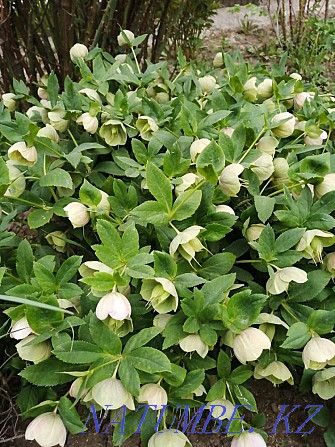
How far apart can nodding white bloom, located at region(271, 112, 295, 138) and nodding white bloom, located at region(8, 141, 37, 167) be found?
0.51 meters

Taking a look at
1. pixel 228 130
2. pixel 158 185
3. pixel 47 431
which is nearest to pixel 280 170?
pixel 228 130

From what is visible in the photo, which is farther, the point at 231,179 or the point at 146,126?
the point at 146,126

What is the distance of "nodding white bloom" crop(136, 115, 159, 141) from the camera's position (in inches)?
39.5

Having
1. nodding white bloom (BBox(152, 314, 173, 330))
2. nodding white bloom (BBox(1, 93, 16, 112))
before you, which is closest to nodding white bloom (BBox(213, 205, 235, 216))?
nodding white bloom (BBox(152, 314, 173, 330))

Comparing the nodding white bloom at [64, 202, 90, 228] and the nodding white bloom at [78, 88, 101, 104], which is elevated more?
the nodding white bloom at [78, 88, 101, 104]

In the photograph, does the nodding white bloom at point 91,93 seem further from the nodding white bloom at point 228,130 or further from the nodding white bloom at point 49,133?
the nodding white bloom at point 228,130

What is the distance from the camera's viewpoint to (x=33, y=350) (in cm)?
74

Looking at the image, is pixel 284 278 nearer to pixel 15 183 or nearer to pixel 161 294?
pixel 161 294

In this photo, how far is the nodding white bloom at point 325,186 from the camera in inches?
33.2

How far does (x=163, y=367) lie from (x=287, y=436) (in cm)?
50

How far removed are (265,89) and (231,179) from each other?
19.3 inches

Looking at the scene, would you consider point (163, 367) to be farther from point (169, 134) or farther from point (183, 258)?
point (169, 134)

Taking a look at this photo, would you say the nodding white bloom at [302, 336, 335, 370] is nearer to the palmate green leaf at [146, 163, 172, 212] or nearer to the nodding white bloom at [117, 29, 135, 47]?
the palmate green leaf at [146, 163, 172, 212]

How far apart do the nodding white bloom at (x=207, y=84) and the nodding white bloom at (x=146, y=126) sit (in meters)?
0.36
